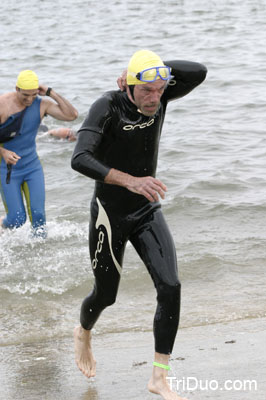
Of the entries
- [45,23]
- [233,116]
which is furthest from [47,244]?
[45,23]

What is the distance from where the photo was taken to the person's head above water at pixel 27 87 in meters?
7.38

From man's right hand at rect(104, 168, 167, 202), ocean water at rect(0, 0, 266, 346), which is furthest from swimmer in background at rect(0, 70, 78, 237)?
man's right hand at rect(104, 168, 167, 202)

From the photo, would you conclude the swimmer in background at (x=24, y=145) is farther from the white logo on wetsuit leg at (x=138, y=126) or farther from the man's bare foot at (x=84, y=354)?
the white logo on wetsuit leg at (x=138, y=126)

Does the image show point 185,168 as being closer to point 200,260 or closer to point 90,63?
point 200,260

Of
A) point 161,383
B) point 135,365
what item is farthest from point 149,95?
point 135,365

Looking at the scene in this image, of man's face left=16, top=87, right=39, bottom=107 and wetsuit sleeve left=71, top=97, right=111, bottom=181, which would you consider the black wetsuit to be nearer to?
wetsuit sleeve left=71, top=97, right=111, bottom=181

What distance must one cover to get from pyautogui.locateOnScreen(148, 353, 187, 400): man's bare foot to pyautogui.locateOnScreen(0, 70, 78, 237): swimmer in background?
11.5ft

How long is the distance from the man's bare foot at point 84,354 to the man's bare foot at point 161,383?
0.57 m

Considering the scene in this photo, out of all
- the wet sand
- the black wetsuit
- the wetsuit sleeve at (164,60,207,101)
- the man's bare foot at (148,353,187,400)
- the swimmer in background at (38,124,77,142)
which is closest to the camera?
the man's bare foot at (148,353,187,400)

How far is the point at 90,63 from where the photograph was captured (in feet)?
68.5

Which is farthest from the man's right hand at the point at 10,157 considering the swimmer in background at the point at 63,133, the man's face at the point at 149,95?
the swimmer in background at the point at 63,133

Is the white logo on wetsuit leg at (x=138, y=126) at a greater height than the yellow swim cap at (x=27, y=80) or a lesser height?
greater

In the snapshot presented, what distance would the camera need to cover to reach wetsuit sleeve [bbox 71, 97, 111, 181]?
4363 millimetres

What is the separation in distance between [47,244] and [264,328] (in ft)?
12.0
